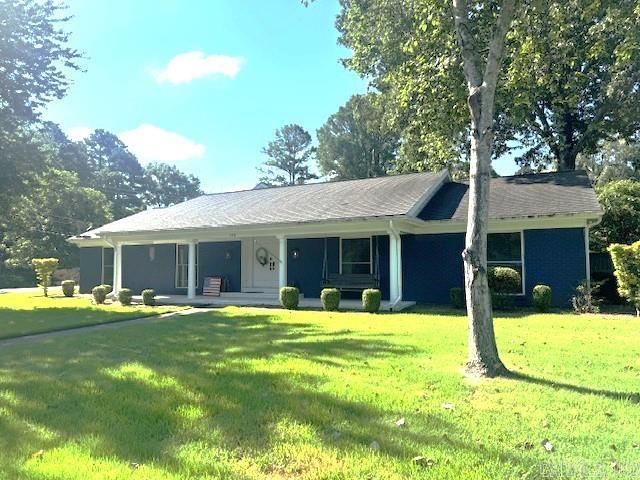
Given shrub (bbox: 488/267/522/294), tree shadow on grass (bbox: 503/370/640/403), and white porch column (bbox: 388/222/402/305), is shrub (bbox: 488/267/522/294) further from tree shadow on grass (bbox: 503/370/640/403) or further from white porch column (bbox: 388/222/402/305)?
tree shadow on grass (bbox: 503/370/640/403)

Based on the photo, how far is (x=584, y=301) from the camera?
12539 mm

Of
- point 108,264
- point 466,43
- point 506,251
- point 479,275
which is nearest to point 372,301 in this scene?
point 506,251

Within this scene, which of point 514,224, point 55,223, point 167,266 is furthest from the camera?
point 55,223

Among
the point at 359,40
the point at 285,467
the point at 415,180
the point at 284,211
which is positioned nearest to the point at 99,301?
the point at 284,211

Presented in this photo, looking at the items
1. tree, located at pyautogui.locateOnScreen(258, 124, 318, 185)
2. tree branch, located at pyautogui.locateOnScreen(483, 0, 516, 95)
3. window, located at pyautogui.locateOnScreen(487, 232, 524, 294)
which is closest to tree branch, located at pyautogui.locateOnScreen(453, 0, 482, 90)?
tree branch, located at pyautogui.locateOnScreen(483, 0, 516, 95)

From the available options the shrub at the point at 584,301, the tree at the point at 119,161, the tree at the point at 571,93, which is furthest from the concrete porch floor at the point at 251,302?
the tree at the point at 119,161

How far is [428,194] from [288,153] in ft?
129

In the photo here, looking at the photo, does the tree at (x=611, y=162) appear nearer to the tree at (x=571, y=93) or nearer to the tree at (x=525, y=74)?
the tree at (x=571, y=93)

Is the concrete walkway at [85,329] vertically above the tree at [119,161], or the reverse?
the tree at [119,161]

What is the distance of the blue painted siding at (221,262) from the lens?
1895 centimetres

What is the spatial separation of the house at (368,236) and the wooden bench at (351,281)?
103 millimetres

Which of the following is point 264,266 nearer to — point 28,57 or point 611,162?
point 28,57

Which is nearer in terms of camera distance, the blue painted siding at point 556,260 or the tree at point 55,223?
the blue painted siding at point 556,260

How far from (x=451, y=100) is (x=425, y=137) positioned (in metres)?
5.41
